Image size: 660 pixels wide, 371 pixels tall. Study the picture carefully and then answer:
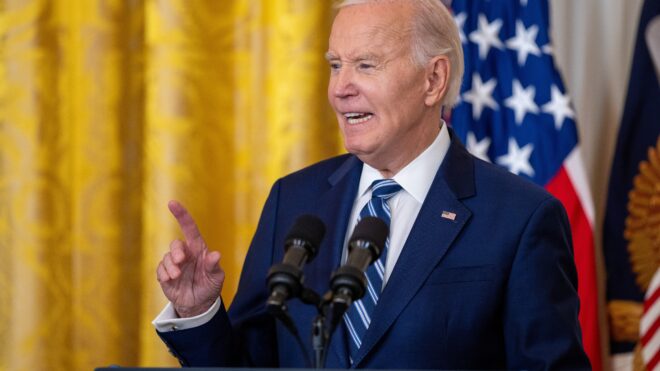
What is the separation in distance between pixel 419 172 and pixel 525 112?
1307 mm

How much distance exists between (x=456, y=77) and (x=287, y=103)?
127cm

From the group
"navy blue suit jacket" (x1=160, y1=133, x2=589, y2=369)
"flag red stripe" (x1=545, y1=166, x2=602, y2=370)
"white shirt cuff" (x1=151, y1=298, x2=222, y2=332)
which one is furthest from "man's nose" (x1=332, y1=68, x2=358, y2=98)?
"flag red stripe" (x1=545, y1=166, x2=602, y2=370)

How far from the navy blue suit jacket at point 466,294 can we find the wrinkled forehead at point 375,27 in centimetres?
35

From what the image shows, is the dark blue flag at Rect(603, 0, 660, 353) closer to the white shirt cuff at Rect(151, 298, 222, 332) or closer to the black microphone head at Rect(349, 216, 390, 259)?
the white shirt cuff at Rect(151, 298, 222, 332)

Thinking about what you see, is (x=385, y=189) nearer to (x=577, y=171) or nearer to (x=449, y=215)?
(x=449, y=215)

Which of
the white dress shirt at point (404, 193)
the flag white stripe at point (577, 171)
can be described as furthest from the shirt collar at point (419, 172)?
the flag white stripe at point (577, 171)

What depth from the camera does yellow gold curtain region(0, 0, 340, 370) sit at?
140 inches

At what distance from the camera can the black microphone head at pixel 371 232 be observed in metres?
1.71

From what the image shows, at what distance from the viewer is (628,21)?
4055 millimetres

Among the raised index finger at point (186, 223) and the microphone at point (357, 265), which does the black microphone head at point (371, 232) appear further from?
the raised index finger at point (186, 223)

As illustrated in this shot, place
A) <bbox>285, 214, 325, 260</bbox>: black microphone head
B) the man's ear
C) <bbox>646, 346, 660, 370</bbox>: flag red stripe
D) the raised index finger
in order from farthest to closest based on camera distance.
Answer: <bbox>646, 346, 660, 370</bbox>: flag red stripe → the man's ear → the raised index finger → <bbox>285, 214, 325, 260</bbox>: black microphone head

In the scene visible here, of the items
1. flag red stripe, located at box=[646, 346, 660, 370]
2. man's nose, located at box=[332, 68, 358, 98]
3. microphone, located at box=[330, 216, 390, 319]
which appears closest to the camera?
microphone, located at box=[330, 216, 390, 319]

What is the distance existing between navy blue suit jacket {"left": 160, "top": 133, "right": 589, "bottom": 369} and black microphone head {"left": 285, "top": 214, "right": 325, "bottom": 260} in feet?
1.73

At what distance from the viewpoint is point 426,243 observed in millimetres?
2260
